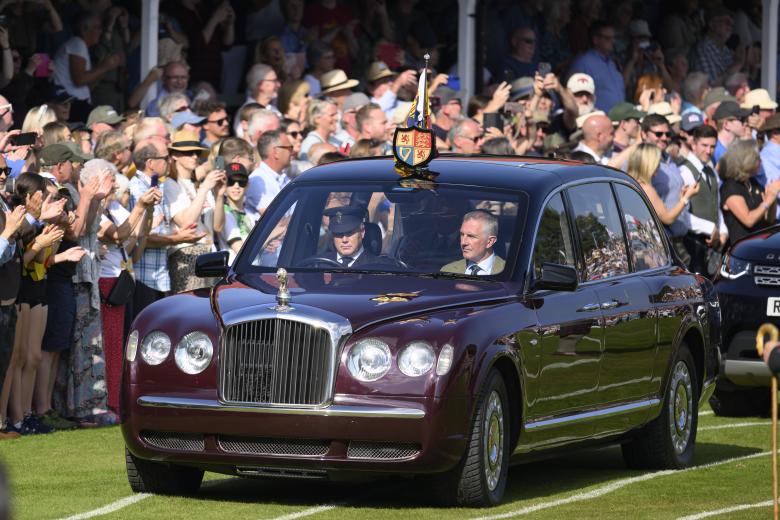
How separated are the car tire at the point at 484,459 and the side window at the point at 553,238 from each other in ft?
3.26

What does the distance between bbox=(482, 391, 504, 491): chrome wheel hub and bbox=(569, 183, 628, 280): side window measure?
1.56 meters

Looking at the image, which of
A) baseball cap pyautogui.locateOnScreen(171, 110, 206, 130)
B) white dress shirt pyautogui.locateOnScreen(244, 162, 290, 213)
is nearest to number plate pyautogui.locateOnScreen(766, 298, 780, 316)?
white dress shirt pyautogui.locateOnScreen(244, 162, 290, 213)

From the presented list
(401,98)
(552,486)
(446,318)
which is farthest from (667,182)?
(446,318)

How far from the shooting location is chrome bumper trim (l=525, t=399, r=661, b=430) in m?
10.2

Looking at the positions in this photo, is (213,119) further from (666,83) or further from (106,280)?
(666,83)

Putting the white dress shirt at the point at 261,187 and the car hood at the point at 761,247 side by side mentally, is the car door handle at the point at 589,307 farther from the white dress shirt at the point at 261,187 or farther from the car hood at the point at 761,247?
the white dress shirt at the point at 261,187

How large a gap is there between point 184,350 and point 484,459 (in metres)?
1.63

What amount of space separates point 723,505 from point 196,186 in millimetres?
6702

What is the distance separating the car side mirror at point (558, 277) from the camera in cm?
1002

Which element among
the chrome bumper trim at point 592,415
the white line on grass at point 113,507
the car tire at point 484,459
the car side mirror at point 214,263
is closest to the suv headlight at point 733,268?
the chrome bumper trim at point 592,415

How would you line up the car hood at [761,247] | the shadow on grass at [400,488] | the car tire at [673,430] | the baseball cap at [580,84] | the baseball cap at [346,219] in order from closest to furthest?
the shadow on grass at [400,488] → the baseball cap at [346,219] → the car tire at [673,430] → the car hood at [761,247] → the baseball cap at [580,84]

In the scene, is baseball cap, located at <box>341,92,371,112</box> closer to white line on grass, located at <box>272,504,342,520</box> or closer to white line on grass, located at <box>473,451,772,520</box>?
white line on grass, located at <box>473,451,772,520</box>

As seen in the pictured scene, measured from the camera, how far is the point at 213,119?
1703 centimetres

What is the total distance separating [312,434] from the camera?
9.20 metres
